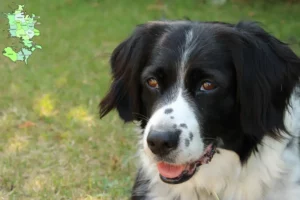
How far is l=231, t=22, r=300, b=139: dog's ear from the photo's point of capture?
2.97m

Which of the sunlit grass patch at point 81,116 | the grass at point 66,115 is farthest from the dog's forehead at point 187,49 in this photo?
the sunlit grass patch at point 81,116

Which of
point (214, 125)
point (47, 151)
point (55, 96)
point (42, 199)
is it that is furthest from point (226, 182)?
point (55, 96)

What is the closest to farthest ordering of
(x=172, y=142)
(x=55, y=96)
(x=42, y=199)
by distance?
(x=172, y=142) < (x=42, y=199) < (x=55, y=96)

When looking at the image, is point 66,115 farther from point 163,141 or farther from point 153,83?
point 163,141

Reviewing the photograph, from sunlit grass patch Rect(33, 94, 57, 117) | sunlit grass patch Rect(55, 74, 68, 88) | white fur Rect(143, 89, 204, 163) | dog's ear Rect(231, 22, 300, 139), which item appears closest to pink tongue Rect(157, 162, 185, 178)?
white fur Rect(143, 89, 204, 163)

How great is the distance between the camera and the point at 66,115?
542 centimetres

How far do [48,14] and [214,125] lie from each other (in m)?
6.59

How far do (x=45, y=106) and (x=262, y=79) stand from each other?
10.3ft

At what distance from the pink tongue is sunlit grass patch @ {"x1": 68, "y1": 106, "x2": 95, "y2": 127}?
2297 mm

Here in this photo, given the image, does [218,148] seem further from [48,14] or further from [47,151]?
[48,14]

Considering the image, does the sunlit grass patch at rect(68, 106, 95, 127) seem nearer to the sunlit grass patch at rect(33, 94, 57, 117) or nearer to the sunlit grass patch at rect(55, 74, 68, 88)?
the sunlit grass patch at rect(33, 94, 57, 117)

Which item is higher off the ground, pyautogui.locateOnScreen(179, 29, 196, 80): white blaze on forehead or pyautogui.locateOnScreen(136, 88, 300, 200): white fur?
pyautogui.locateOnScreen(179, 29, 196, 80): white blaze on forehead

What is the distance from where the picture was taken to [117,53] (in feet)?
11.4

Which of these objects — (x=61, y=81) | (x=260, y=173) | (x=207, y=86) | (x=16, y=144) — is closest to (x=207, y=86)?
(x=207, y=86)
